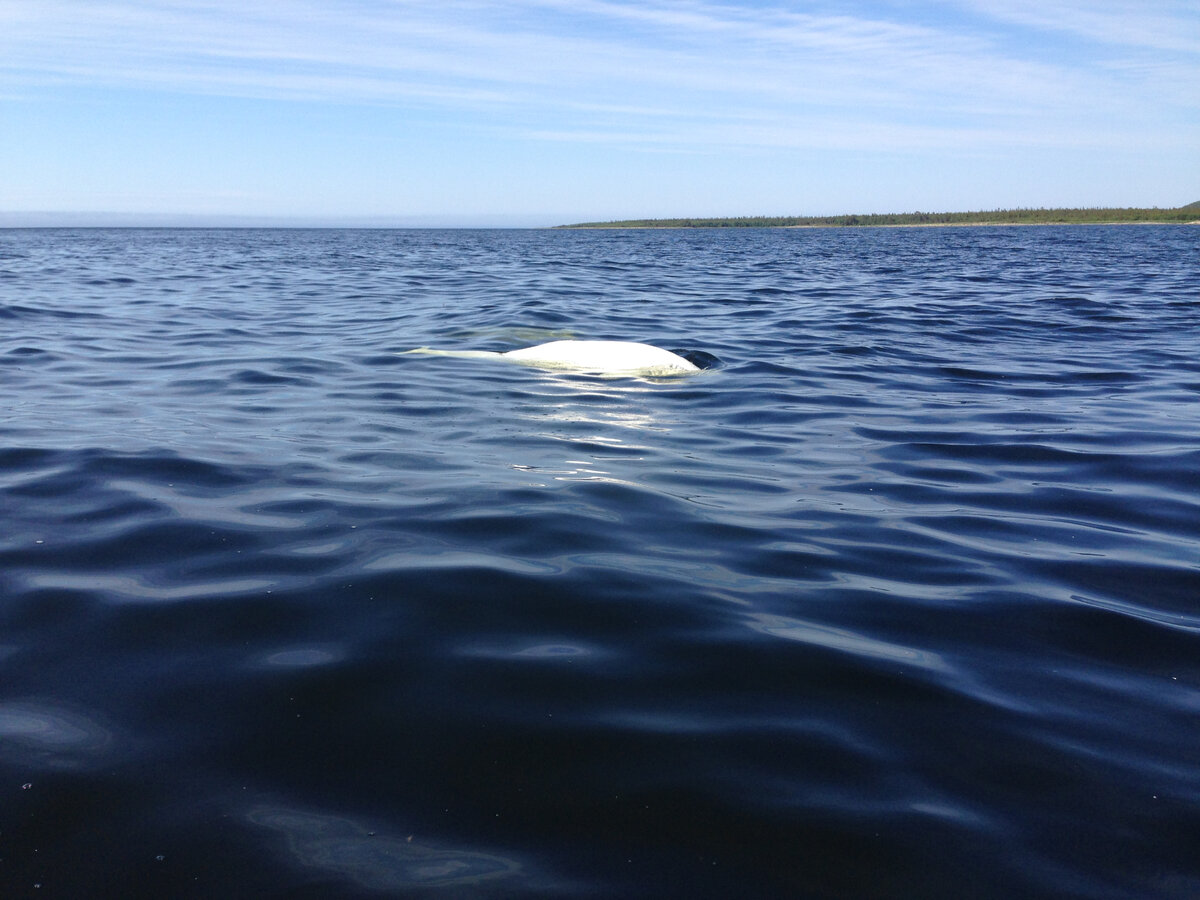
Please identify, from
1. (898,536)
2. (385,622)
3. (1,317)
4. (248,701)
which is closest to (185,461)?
(385,622)

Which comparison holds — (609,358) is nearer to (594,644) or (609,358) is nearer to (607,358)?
(607,358)

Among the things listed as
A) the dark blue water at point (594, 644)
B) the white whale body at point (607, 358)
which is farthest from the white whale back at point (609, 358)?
the dark blue water at point (594, 644)

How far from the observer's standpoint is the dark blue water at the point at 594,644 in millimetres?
2117

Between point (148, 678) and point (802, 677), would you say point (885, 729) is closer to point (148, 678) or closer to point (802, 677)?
point (802, 677)

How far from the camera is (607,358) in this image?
30.4ft

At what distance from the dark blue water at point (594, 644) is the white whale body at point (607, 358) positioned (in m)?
1.28

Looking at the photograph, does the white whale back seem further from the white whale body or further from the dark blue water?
the dark blue water

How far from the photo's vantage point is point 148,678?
288 cm

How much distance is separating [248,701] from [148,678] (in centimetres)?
43

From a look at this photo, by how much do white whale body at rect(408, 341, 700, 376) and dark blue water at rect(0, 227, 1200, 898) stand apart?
1.28 meters

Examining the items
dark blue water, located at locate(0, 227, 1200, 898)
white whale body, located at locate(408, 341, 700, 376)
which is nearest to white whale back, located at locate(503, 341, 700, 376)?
white whale body, located at locate(408, 341, 700, 376)

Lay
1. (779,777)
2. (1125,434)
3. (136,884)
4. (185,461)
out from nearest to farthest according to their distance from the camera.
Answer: (136,884)
(779,777)
(185,461)
(1125,434)

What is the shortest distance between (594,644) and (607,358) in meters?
6.32

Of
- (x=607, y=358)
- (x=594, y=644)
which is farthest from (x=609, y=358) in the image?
(x=594, y=644)
